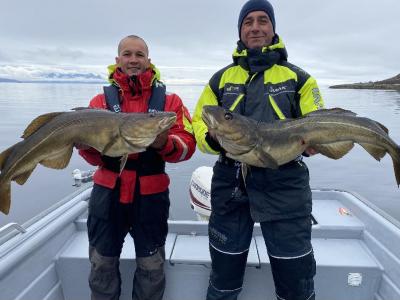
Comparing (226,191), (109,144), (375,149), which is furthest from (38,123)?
(375,149)

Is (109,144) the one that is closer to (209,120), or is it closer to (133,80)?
(133,80)

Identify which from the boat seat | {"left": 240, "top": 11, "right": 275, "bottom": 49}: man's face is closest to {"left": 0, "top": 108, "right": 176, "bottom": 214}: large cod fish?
{"left": 240, "top": 11, "right": 275, "bottom": 49}: man's face

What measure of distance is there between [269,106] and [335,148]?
73 centimetres

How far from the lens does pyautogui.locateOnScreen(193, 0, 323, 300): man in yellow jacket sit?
126 inches

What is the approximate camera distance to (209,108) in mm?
2973

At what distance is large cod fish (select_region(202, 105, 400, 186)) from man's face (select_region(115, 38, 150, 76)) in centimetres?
109

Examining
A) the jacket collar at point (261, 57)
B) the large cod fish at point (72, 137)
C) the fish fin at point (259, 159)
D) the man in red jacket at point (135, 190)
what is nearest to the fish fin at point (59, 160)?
the large cod fish at point (72, 137)

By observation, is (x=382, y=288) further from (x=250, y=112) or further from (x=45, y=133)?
(x=45, y=133)

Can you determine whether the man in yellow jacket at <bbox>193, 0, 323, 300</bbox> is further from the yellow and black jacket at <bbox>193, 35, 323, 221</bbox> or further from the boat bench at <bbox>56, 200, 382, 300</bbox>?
the boat bench at <bbox>56, 200, 382, 300</bbox>

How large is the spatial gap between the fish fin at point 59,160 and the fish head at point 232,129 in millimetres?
1381

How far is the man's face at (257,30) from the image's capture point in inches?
136

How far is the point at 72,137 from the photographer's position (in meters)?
3.17

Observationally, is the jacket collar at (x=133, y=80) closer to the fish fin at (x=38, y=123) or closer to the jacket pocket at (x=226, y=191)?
the fish fin at (x=38, y=123)

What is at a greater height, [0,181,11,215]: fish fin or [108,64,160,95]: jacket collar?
[108,64,160,95]: jacket collar
